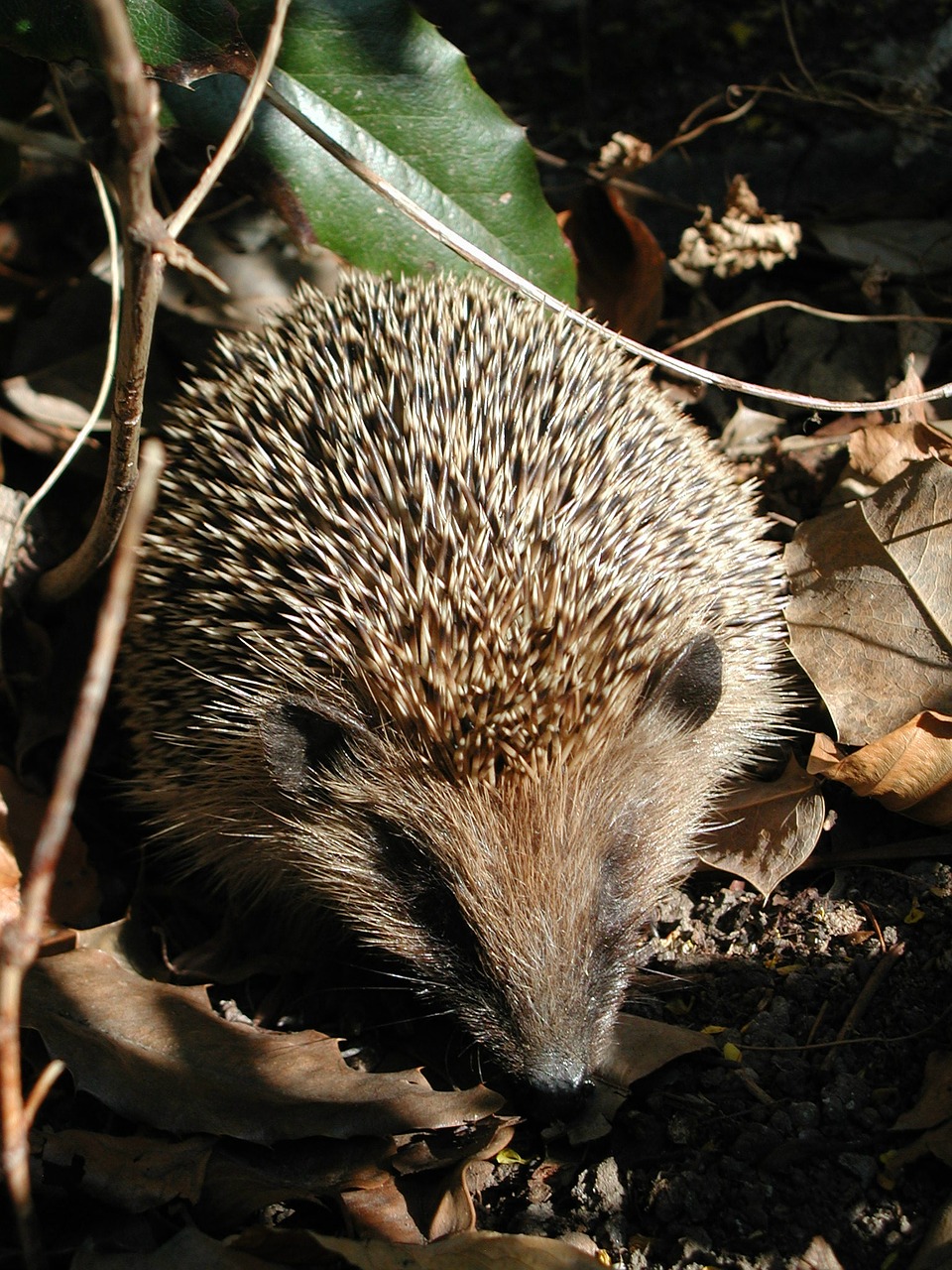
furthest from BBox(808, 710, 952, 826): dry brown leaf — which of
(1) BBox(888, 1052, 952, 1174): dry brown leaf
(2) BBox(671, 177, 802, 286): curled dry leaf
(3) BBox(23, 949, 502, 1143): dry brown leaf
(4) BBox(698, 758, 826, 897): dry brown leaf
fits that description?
(2) BBox(671, 177, 802, 286): curled dry leaf

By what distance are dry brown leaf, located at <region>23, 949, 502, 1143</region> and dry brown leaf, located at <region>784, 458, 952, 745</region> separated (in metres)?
1.73

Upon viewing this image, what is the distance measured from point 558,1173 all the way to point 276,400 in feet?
8.33

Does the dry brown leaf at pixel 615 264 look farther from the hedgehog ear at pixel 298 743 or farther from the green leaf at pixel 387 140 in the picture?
the hedgehog ear at pixel 298 743

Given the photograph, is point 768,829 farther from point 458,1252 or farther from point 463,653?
point 458,1252

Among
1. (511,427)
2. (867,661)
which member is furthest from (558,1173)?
(511,427)

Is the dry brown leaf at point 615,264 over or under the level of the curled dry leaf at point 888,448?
over

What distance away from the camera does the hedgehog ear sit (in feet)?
11.3

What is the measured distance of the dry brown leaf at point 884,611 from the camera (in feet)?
12.2

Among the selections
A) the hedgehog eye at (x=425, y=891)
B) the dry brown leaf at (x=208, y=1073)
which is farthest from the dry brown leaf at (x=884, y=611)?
the dry brown leaf at (x=208, y=1073)

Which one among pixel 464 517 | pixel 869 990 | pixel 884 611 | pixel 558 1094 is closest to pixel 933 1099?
pixel 869 990

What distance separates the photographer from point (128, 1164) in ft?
9.93

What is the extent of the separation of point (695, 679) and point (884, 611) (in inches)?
31.9

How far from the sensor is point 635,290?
16.6ft

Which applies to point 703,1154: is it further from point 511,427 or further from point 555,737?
point 511,427
